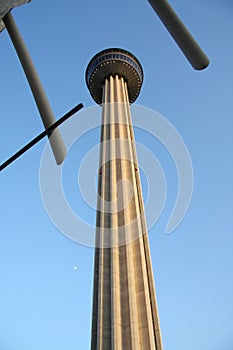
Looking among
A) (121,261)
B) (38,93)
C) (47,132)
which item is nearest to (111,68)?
(121,261)

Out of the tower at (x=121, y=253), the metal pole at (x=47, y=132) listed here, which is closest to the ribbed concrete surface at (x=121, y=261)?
the tower at (x=121, y=253)

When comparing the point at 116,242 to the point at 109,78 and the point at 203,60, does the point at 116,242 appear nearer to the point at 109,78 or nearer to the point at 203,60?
the point at 203,60

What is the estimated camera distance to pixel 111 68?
136ft

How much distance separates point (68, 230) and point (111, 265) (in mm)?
4778

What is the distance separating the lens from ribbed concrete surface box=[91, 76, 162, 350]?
1681cm

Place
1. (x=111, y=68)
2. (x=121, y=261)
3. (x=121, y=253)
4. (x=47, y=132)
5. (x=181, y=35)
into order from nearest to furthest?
(x=181, y=35) < (x=47, y=132) < (x=121, y=261) < (x=121, y=253) < (x=111, y=68)

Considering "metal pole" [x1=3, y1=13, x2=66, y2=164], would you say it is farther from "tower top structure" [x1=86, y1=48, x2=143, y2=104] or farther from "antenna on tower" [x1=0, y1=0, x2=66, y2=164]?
"tower top structure" [x1=86, y1=48, x2=143, y2=104]

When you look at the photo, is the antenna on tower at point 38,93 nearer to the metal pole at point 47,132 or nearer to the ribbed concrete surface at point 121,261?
the metal pole at point 47,132

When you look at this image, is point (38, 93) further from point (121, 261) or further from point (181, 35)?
point (121, 261)

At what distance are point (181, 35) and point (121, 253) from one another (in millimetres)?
19992

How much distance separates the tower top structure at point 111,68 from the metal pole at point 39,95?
4158 cm

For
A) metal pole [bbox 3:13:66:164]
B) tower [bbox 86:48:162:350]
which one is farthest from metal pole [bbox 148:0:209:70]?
tower [bbox 86:48:162:350]

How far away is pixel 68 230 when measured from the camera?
74.4ft

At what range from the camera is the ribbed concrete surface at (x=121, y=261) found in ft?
55.2
